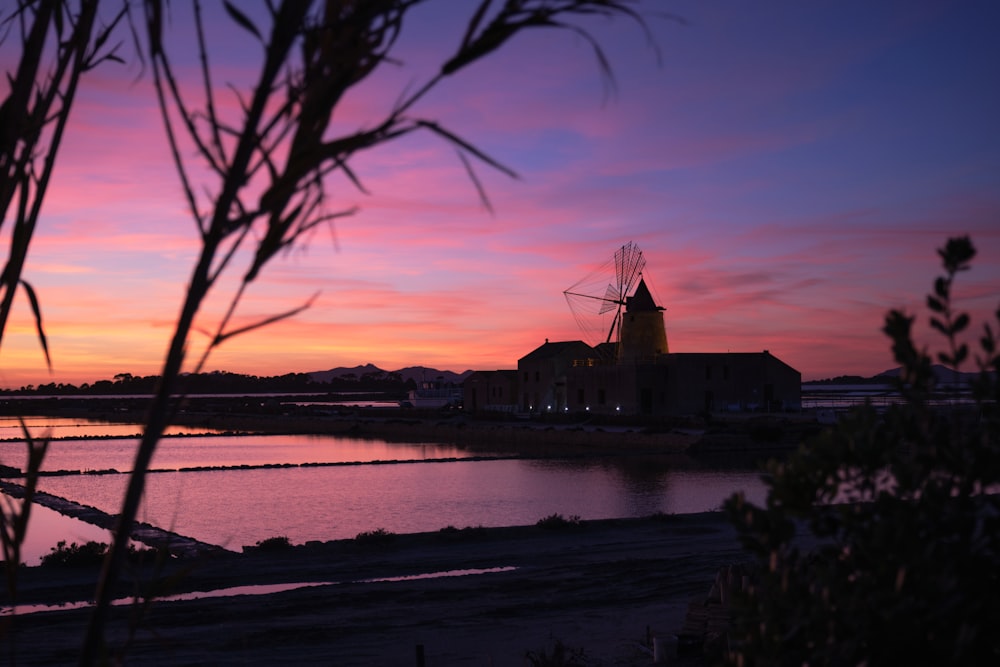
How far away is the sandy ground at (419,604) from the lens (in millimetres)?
9312

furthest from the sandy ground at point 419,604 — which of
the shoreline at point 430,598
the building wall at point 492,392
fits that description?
the building wall at point 492,392

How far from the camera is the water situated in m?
21.6

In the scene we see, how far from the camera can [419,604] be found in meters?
11.5

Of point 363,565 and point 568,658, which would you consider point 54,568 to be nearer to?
point 363,565

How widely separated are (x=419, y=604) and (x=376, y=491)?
16.5 metres

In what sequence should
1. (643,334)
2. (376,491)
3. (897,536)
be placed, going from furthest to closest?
(643,334) → (376,491) → (897,536)

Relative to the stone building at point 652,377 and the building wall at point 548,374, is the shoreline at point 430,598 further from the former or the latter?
the building wall at point 548,374

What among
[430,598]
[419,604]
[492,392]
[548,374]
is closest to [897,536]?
[419,604]

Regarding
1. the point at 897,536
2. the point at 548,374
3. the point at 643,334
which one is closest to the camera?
the point at 897,536

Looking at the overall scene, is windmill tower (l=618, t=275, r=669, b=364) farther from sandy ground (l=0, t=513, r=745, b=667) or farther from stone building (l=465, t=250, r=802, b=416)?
sandy ground (l=0, t=513, r=745, b=667)

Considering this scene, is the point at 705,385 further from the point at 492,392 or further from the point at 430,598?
the point at 430,598

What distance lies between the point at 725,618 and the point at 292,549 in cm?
890

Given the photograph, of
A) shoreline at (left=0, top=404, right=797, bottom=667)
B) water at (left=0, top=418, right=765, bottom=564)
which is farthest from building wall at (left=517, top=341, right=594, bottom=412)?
shoreline at (left=0, top=404, right=797, bottom=667)

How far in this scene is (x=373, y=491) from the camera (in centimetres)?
2781
